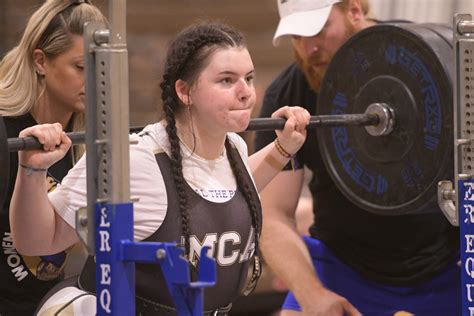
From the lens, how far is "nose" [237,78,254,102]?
9.00 ft

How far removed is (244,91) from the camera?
2.74m

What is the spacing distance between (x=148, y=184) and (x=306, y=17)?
4.63 feet

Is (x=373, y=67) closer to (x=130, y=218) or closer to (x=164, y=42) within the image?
(x=130, y=218)

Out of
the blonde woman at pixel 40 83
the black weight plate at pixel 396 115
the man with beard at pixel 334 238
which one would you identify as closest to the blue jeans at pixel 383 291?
the man with beard at pixel 334 238

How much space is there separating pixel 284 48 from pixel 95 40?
476 centimetres

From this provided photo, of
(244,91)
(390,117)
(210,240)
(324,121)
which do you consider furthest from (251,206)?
(390,117)

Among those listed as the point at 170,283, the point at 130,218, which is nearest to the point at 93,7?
the point at 130,218

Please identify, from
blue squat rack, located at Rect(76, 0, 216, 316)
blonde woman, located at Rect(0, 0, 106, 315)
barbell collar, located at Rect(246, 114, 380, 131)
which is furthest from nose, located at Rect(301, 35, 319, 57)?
blue squat rack, located at Rect(76, 0, 216, 316)

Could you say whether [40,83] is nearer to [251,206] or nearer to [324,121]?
[251,206]

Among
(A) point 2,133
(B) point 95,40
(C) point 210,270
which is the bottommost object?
(C) point 210,270

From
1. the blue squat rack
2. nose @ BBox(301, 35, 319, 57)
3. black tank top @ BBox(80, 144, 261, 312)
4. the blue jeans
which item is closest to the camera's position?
the blue squat rack

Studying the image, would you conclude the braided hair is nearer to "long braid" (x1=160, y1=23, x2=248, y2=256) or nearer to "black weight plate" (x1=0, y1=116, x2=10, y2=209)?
"long braid" (x1=160, y1=23, x2=248, y2=256)

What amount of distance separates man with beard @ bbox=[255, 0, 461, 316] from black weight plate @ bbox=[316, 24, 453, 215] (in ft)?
0.50

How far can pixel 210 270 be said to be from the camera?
90.2 inches
